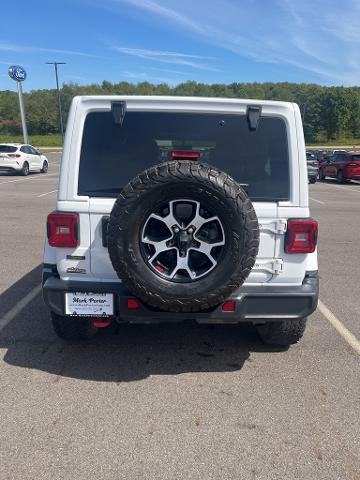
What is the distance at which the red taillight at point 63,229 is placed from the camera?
309 cm

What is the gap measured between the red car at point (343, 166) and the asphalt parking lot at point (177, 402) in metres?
18.5

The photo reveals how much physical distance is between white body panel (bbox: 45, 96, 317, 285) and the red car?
20.0 metres

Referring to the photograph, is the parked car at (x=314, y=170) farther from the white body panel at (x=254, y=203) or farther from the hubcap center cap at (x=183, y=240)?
the hubcap center cap at (x=183, y=240)

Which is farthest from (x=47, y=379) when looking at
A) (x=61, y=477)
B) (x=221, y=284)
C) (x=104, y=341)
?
(x=221, y=284)

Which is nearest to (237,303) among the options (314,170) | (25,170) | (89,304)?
(89,304)

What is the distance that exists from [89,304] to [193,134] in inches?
57.4

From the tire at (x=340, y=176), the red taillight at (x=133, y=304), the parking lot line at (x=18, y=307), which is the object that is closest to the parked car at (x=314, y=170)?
the tire at (x=340, y=176)

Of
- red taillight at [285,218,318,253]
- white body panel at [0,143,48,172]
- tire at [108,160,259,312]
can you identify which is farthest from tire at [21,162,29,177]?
red taillight at [285,218,318,253]

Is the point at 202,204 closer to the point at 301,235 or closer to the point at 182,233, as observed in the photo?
the point at 182,233

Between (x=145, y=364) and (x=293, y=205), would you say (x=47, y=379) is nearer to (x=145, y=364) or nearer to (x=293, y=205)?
(x=145, y=364)

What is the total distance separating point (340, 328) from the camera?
4.31 m

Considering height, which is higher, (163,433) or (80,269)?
(80,269)

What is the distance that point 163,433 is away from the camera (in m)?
2.67

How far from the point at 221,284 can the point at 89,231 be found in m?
1.02
